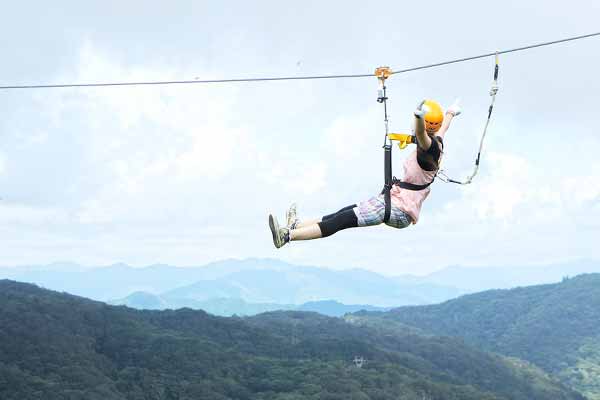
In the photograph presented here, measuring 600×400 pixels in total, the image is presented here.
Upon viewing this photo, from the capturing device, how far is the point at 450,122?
10594 millimetres

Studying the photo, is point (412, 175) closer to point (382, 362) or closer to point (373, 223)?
point (373, 223)

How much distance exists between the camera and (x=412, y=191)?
33.9 ft

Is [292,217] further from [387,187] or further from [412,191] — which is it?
[412,191]

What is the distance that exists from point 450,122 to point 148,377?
497ft

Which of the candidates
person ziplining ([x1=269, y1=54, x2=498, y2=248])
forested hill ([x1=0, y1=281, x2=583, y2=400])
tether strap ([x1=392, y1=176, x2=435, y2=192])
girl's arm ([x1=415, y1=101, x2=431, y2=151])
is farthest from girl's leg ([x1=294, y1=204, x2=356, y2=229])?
forested hill ([x1=0, y1=281, x2=583, y2=400])

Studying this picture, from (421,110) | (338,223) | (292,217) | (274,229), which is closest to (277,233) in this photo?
(274,229)

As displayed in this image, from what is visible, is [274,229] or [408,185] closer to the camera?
[274,229]

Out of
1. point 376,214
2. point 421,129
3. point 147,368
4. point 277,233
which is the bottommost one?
point 147,368

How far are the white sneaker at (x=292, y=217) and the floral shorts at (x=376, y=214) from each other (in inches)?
36.8

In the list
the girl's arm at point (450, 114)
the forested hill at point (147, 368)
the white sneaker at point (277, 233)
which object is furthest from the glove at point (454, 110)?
the forested hill at point (147, 368)

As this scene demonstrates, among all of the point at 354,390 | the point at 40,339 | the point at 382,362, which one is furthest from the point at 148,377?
the point at 382,362

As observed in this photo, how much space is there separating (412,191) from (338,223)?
121 cm

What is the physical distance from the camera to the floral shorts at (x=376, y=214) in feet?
33.4

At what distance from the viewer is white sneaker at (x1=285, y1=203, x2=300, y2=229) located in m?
10.4
